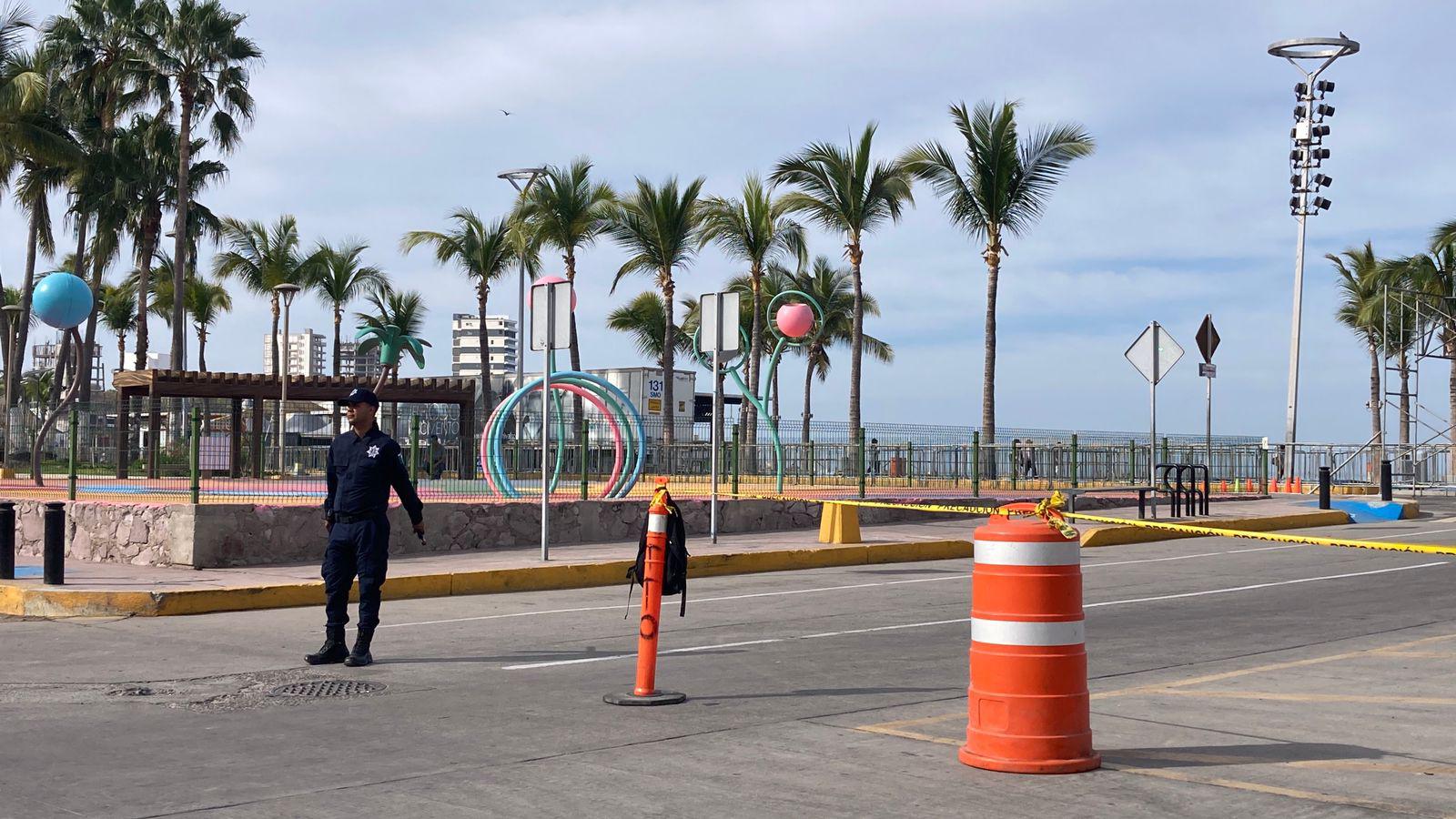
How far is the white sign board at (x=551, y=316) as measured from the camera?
16.3 metres

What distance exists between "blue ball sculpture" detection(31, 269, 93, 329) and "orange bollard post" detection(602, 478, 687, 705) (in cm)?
2123

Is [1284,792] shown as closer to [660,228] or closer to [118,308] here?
[660,228]

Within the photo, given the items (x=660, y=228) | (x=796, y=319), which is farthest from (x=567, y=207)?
(x=796, y=319)

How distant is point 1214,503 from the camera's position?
29234mm

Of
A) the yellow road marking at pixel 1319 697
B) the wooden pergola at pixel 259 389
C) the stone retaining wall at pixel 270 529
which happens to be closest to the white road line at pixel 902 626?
the yellow road marking at pixel 1319 697

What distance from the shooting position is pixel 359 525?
9.63 metres

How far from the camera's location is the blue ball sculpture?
25781 mm

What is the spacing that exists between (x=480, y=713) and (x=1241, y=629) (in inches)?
257

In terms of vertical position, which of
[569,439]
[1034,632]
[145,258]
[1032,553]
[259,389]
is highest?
[145,258]

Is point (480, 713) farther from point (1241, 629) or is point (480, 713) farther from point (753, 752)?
point (1241, 629)

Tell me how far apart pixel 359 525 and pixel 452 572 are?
226 inches

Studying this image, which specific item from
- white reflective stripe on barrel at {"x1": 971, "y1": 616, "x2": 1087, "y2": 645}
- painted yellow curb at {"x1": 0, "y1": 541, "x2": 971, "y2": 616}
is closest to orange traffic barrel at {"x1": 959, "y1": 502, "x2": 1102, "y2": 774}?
white reflective stripe on barrel at {"x1": 971, "y1": 616, "x2": 1087, "y2": 645}

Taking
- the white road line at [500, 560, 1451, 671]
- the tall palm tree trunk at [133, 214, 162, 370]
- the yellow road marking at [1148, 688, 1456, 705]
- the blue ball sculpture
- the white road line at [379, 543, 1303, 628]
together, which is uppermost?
the tall palm tree trunk at [133, 214, 162, 370]

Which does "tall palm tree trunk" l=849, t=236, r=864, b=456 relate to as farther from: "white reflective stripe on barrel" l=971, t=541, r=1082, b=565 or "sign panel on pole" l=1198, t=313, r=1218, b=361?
"white reflective stripe on barrel" l=971, t=541, r=1082, b=565
